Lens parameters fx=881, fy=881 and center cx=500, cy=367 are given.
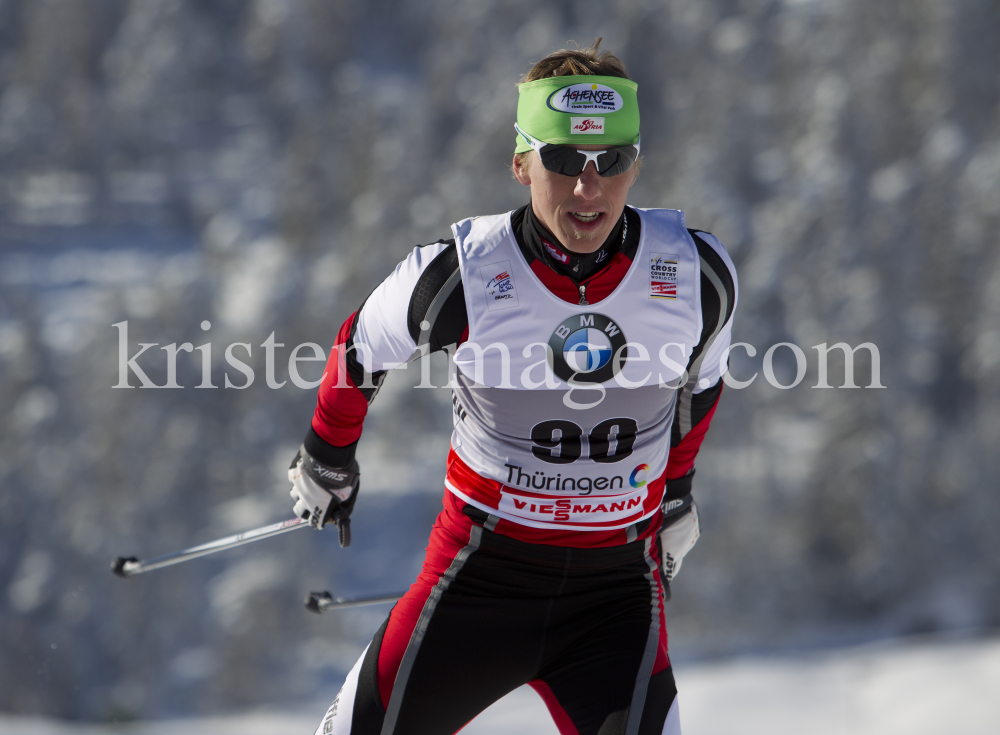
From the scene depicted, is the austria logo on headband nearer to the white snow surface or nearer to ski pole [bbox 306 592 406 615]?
ski pole [bbox 306 592 406 615]

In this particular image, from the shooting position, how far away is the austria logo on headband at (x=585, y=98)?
247cm

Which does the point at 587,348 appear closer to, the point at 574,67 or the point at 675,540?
the point at 574,67

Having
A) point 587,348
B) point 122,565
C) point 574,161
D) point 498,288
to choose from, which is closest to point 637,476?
point 587,348

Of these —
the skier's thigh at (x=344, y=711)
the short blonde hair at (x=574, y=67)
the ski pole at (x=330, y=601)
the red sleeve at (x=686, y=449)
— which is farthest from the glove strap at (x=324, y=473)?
the short blonde hair at (x=574, y=67)

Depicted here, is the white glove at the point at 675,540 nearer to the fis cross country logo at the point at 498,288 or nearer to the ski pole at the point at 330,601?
the ski pole at the point at 330,601

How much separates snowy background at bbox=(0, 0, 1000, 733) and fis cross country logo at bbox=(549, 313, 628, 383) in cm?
892

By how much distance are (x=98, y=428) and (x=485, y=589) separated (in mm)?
44160

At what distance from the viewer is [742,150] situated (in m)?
52.1

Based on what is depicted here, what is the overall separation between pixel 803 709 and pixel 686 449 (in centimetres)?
740

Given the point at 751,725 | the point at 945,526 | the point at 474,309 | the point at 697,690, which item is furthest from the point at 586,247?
the point at 945,526

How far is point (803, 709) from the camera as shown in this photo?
9.19 meters

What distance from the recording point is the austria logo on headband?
247 centimetres

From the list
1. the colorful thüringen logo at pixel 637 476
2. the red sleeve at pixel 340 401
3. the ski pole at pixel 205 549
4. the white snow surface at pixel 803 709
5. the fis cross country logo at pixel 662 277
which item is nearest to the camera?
the fis cross country logo at pixel 662 277

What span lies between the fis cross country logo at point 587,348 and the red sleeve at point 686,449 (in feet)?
2.17
